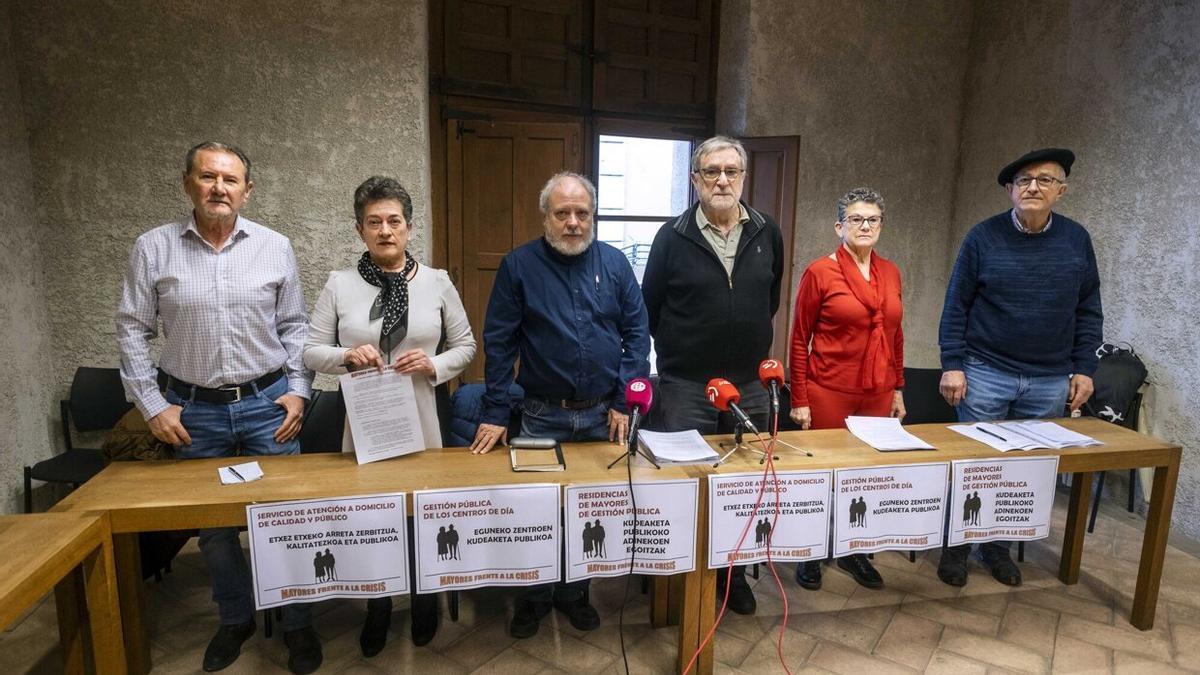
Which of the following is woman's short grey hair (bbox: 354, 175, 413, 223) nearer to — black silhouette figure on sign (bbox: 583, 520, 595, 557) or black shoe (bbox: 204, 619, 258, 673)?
black silhouette figure on sign (bbox: 583, 520, 595, 557)

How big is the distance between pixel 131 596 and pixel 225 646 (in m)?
0.36

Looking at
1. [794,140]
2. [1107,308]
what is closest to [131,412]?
[794,140]

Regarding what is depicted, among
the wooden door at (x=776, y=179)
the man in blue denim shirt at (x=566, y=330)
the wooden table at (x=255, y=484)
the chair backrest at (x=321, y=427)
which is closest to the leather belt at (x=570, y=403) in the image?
the man in blue denim shirt at (x=566, y=330)

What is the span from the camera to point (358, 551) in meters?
1.77

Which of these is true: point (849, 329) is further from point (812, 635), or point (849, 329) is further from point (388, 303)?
point (388, 303)

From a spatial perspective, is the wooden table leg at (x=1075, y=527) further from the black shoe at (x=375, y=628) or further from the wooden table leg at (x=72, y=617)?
the wooden table leg at (x=72, y=617)

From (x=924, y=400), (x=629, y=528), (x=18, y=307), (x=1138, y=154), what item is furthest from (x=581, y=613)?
(x=1138, y=154)

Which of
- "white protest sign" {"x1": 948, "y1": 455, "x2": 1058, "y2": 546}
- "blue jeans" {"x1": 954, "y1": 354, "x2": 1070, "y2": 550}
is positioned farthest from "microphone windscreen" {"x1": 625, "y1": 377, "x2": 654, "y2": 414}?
"blue jeans" {"x1": 954, "y1": 354, "x2": 1070, "y2": 550}

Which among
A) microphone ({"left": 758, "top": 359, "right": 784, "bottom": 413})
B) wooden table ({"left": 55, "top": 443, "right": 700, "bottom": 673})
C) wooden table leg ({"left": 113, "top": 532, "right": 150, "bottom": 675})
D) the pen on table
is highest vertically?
microphone ({"left": 758, "top": 359, "right": 784, "bottom": 413})

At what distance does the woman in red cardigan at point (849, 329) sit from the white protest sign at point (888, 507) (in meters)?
0.47

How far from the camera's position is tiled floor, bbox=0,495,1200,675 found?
7.06ft

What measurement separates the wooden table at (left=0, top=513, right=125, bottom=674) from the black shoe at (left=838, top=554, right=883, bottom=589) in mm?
2500

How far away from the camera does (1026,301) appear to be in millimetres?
2529

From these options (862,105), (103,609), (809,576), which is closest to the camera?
(103,609)
